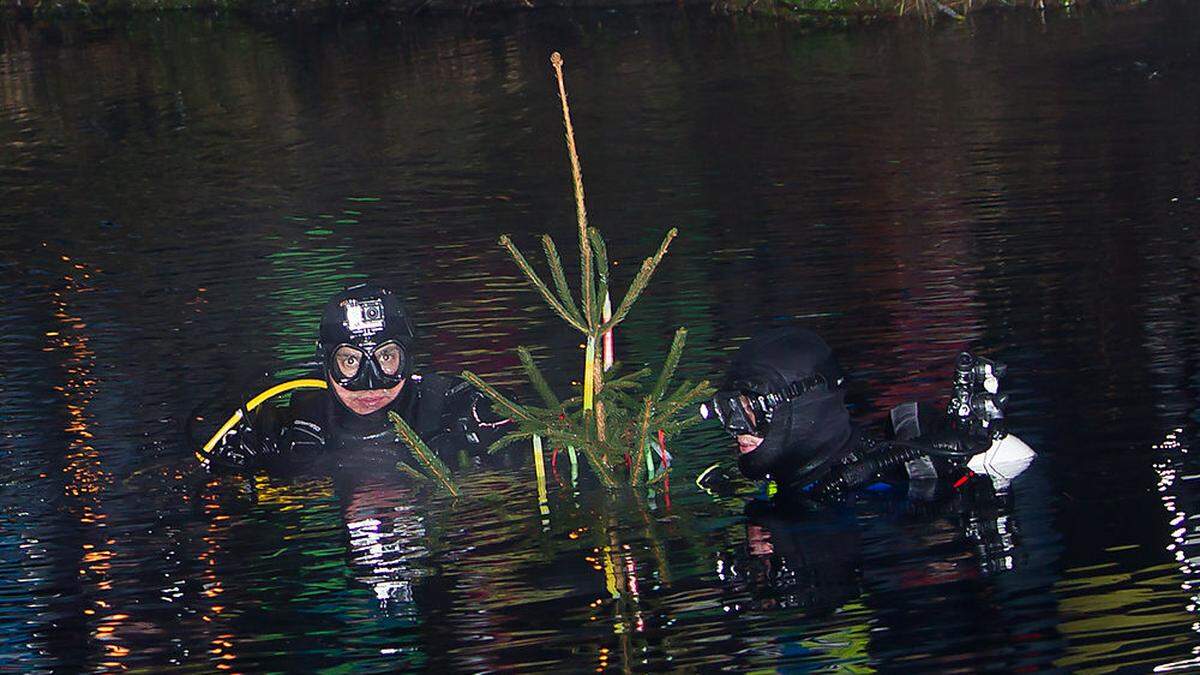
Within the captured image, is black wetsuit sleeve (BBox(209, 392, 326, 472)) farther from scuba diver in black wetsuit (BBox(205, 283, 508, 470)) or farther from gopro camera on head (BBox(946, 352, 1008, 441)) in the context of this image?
gopro camera on head (BBox(946, 352, 1008, 441))

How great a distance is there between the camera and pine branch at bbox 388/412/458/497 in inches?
Result: 398

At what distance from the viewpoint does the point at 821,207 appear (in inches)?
811

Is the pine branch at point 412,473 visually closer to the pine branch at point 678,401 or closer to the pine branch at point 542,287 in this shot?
the pine branch at point 542,287

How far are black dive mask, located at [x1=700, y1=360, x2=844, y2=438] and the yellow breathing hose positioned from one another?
2.84 m

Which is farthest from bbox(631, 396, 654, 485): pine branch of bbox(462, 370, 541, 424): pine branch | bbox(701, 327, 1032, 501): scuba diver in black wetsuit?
bbox(462, 370, 541, 424): pine branch

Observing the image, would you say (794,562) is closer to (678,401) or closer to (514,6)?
(678,401)

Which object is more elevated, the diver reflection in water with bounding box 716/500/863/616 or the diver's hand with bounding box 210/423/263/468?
the diver's hand with bounding box 210/423/263/468

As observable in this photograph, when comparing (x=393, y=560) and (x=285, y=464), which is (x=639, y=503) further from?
(x=285, y=464)

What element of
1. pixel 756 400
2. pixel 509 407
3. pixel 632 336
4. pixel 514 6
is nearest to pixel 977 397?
pixel 756 400

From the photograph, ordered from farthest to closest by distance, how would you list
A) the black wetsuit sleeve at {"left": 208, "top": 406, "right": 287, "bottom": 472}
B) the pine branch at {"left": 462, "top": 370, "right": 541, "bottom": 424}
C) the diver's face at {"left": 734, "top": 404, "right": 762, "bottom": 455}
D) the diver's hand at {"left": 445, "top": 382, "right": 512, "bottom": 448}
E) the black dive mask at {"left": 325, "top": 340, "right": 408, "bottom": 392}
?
1. the black wetsuit sleeve at {"left": 208, "top": 406, "right": 287, "bottom": 472}
2. the diver's hand at {"left": 445, "top": 382, "right": 512, "bottom": 448}
3. the black dive mask at {"left": 325, "top": 340, "right": 408, "bottom": 392}
4. the pine branch at {"left": 462, "top": 370, "right": 541, "bottom": 424}
5. the diver's face at {"left": 734, "top": 404, "right": 762, "bottom": 455}

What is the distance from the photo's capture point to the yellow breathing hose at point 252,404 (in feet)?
37.0

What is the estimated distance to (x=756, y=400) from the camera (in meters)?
9.53

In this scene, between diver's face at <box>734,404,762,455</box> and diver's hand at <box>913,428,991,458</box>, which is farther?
diver's face at <box>734,404,762,455</box>

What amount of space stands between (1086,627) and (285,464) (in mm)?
5222
